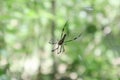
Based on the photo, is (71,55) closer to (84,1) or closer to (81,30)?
(81,30)

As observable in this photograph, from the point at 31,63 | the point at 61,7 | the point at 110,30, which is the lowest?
the point at 31,63

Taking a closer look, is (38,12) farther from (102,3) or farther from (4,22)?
(102,3)

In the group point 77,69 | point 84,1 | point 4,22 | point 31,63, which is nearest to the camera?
point 4,22

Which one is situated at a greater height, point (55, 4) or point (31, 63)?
point (55, 4)

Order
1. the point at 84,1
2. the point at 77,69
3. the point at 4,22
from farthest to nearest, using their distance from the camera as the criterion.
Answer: the point at 77,69 < the point at 84,1 < the point at 4,22

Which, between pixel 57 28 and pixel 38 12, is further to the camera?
pixel 57 28

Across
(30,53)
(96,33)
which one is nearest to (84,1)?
(96,33)
